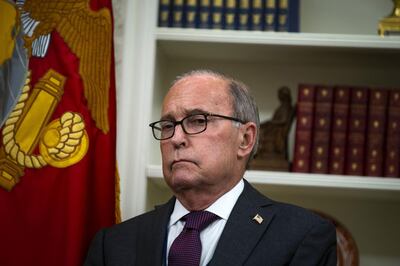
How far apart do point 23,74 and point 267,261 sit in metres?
0.94

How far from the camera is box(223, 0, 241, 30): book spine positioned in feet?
7.67

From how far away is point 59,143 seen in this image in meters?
1.88

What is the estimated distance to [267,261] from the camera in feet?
5.41

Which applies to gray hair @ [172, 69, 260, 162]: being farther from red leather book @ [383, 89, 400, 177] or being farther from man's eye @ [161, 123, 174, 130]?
red leather book @ [383, 89, 400, 177]

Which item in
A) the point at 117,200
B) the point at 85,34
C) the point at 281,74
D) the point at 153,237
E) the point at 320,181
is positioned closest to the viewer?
the point at 153,237

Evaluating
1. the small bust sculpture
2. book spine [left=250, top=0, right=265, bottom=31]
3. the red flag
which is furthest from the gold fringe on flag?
book spine [left=250, top=0, right=265, bottom=31]

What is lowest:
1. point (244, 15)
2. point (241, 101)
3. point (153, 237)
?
point (153, 237)

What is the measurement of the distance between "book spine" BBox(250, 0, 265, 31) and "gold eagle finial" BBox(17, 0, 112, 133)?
60cm

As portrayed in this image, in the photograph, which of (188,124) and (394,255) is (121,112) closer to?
(188,124)

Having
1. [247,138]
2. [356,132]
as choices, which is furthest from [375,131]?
[247,138]

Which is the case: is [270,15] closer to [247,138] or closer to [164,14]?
[164,14]

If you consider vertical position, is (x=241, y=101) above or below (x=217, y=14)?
below

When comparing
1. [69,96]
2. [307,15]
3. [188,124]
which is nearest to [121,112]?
[69,96]

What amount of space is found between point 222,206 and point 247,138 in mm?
232
